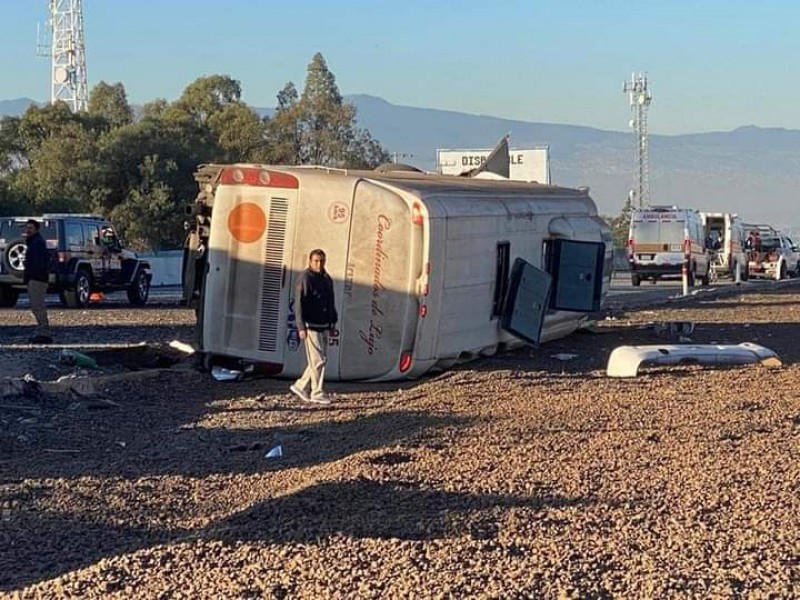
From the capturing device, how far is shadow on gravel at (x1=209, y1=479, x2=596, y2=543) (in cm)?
778

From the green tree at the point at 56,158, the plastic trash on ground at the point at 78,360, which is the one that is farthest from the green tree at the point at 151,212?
the plastic trash on ground at the point at 78,360

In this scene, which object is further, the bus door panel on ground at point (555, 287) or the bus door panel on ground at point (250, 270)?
the bus door panel on ground at point (555, 287)

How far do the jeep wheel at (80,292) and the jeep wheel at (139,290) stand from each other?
1.63 metres

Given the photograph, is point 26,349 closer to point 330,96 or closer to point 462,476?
point 462,476

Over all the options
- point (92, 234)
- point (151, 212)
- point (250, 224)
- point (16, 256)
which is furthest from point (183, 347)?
point (151, 212)

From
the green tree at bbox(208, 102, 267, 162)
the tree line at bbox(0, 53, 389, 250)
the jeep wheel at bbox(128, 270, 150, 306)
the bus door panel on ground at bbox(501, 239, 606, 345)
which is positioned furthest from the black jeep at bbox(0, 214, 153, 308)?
the green tree at bbox(208, 102, 267, 162)

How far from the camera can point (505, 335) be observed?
1836cm

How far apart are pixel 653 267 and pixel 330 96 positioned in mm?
31613

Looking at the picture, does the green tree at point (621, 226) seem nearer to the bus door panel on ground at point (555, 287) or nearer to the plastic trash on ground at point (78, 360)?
the bus door panel on ground at point (555, 287)

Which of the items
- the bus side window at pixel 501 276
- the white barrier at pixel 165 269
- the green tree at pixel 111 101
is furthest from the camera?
the green tree at pixel 111 101

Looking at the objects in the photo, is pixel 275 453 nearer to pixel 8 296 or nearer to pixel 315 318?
pixel 315 318

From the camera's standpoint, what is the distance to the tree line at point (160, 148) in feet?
200

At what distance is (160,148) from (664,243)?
92.8 feet

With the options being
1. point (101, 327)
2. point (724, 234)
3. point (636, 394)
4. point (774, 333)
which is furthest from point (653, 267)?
point (636, 394)
